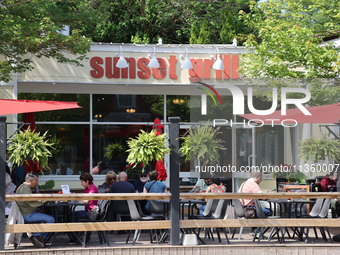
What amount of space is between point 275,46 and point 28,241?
7.53 m

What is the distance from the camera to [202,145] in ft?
24.2

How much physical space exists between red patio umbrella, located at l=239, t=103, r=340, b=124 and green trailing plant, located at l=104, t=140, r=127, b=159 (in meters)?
6.33

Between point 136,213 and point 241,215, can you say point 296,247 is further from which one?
point 136,213

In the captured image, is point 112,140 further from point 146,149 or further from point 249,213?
point 146,149

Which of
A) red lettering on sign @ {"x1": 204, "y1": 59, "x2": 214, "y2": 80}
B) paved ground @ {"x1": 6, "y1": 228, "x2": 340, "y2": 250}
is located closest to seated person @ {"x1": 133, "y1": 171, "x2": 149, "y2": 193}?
paved ground @ {"x1": 6, "y1": 228, "x2": 340, "y2": 250}

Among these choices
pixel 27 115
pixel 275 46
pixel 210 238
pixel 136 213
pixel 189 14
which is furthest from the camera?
pixel 189 14

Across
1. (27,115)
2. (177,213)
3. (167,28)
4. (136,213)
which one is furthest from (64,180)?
(167,28)

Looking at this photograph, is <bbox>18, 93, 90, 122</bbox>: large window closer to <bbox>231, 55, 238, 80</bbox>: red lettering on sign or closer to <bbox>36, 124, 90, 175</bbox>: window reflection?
<bbox>36, 124, 90, 175</bbox>: window reflection

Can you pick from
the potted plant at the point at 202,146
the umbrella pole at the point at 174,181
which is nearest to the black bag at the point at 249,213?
the potted plant at the point at 202,146

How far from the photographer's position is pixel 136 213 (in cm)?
707

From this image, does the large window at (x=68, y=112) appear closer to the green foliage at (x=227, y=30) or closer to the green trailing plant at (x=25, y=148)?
the green trailing plant at (x=25, y=148)

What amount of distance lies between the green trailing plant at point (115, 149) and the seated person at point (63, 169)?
1223mm

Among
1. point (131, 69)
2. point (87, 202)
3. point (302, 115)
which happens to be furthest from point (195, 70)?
point (87, 202)

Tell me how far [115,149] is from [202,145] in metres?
6.39
